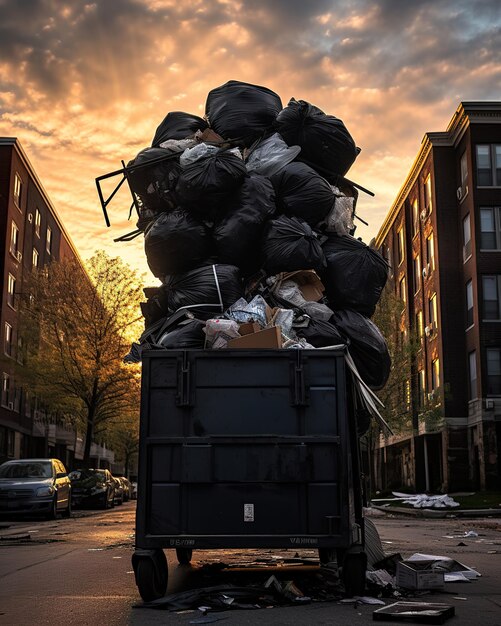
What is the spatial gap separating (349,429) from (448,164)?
3469 centimetres

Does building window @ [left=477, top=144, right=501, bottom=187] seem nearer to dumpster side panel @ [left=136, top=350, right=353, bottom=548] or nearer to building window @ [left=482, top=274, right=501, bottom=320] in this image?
building window @ [left=482, top=274, right=501, bottom=320]

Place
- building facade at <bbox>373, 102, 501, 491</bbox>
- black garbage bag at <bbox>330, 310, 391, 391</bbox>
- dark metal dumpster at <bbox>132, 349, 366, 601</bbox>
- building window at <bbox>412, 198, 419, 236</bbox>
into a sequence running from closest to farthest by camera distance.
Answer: dark metal dumpster at <bbox>132, 349, 366, 601</bbox>
black garbage bag at <bbox>330, 310, 391, 391</bbox>
building facade at <bbox>373, 102, 501, 491</bbox>
building window at <bbox>412, 198, 419, 236</bbox>

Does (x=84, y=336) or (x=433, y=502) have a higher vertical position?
(x=84, y=336)

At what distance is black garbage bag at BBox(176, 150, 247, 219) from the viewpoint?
7154mm

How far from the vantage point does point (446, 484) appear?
3628cm

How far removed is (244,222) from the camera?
7.23m

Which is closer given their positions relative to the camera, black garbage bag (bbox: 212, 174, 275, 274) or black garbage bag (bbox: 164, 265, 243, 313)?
black garbage bag (bbox: 164, 265, 243, 313)

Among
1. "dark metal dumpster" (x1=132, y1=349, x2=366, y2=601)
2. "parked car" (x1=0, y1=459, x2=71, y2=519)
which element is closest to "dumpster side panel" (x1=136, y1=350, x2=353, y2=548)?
"dark metal dumpster" (x1=132, y1=349, x2=366, y2=601)

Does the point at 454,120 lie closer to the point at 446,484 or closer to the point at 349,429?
the point at 446,484

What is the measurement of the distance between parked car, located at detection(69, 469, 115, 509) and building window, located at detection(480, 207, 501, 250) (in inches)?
740

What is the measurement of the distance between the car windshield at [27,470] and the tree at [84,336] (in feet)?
36.7

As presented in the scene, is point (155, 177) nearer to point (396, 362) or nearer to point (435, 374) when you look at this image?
point (396, 362)

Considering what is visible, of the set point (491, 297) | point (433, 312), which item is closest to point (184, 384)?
point (491, 297)

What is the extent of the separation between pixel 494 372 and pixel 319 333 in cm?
2956
